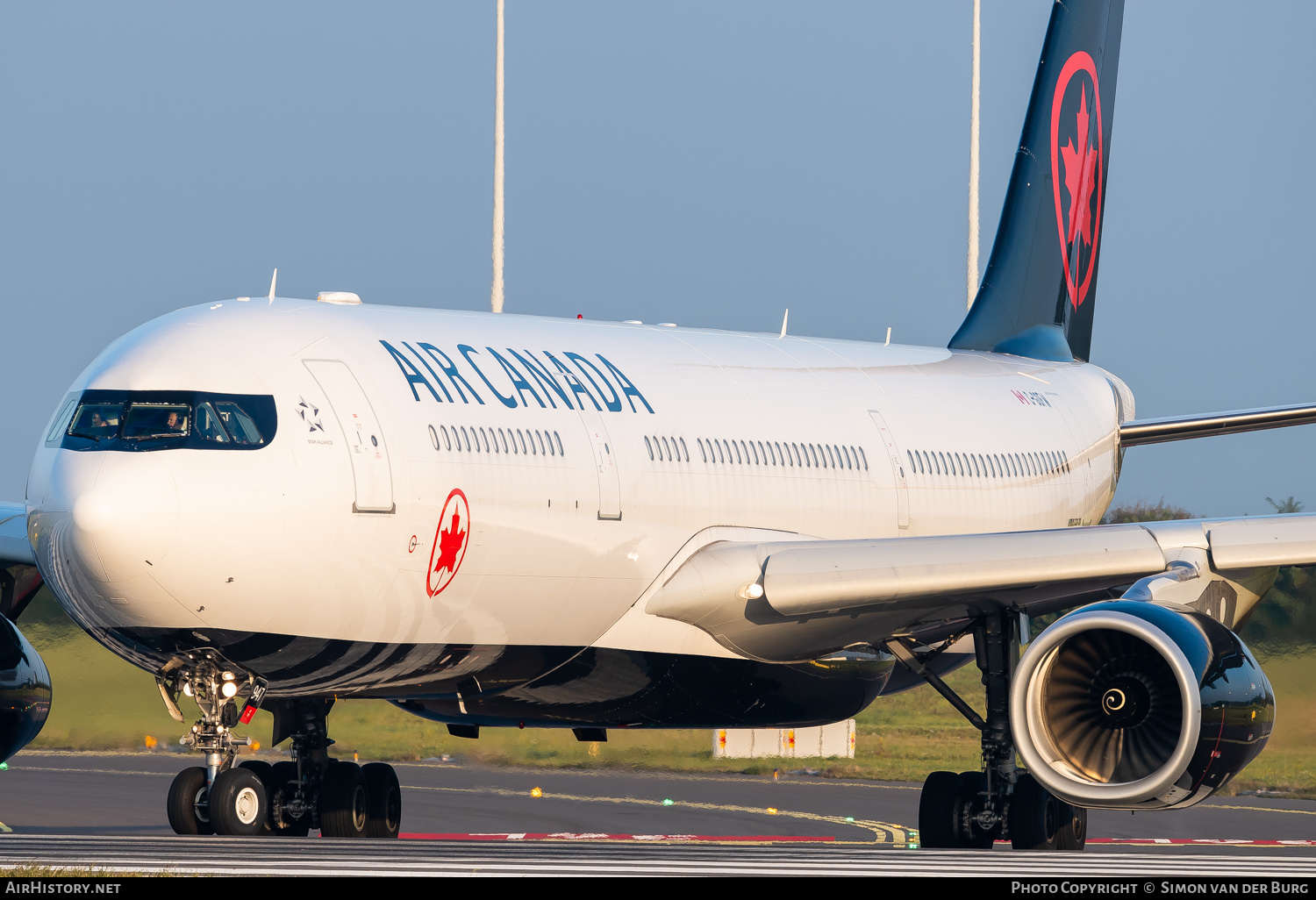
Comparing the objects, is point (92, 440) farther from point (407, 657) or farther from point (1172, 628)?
point (1172, 628)

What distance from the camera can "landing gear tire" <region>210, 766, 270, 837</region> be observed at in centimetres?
1377

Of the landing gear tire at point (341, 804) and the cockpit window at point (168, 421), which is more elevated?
the cockpit window at point (168, 421)

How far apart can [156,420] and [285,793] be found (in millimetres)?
4662

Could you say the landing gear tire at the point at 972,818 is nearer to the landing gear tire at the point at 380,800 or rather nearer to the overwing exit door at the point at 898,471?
the overwing exit door at the point at 898,471

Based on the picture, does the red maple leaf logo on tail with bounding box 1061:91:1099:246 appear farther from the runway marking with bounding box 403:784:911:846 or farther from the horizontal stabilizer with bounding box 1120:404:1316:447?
the runway marking with bounding box 403:784:911:846

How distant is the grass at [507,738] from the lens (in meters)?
27.1

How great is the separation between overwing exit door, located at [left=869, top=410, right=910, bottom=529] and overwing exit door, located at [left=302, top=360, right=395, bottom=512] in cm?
654

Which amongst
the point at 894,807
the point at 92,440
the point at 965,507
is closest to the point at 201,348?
the point at 92,440

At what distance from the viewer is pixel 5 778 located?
27.2 meters

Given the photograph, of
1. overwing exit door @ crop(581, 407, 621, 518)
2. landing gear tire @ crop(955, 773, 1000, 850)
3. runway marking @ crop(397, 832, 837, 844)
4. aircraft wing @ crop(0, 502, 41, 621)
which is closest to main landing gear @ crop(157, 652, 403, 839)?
runway marking @ crop(397, 832, 837, 844)

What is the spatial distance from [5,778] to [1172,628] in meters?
18.1

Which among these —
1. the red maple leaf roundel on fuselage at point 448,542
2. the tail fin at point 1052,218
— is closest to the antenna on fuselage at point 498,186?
the tail fin at point 1052,218

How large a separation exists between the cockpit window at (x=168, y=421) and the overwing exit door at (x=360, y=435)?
53 centimetres

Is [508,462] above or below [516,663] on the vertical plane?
above
